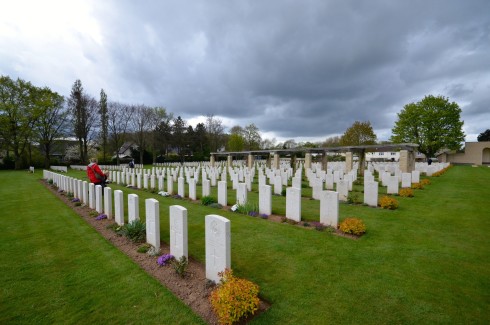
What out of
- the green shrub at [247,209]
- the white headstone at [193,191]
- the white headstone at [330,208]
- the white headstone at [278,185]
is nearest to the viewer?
the white headstone at [330,208]

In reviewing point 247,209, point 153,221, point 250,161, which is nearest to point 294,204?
point 247,209

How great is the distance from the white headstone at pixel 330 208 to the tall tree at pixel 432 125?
155 feet

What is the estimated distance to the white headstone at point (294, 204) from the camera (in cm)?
715

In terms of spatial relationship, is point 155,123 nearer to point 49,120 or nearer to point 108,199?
point 49,120

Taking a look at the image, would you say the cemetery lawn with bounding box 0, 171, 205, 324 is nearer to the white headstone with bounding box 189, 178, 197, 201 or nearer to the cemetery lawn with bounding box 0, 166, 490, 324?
the cemetery lawn with bounding box 0, 166, 490, 324

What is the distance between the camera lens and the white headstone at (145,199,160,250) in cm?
505

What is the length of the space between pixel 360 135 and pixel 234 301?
5036 centimetres

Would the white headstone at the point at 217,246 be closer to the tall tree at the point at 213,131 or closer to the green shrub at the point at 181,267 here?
the green shrub at the point at 181,267

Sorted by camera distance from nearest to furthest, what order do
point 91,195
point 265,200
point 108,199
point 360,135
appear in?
point 108,199 < point 265,200 < point 91,195 < point 360,135

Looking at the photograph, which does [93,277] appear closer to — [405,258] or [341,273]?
[341,273]

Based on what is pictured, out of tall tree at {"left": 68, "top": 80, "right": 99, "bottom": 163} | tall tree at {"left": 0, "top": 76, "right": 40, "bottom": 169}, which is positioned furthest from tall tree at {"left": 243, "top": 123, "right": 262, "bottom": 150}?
tall tree at {"left": 0, "top": 76, "right": 40, "bottom": 169}

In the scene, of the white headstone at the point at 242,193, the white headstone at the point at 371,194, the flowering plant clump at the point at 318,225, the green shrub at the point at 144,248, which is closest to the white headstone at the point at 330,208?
the flowering plant clump at the point at 318,225

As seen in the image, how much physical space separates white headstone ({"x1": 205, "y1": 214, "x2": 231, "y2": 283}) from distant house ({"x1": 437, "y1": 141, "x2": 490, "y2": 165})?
59.1m

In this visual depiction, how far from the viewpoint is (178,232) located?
4.50 metres
